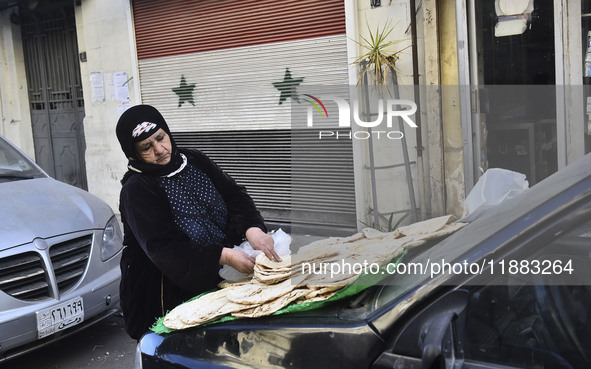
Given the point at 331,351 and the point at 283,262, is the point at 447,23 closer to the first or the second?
the point at 283,262

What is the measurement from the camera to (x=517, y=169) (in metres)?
6.15

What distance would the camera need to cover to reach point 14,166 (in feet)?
17.3

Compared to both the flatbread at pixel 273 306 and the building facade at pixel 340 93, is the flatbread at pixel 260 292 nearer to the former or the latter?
the flatbread at pixel 273 306

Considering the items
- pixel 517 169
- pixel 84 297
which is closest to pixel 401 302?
pixel 84 297

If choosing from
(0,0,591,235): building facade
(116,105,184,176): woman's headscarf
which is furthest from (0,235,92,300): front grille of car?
(0,0,591,235): building facade

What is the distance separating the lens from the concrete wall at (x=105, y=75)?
9.22 metres

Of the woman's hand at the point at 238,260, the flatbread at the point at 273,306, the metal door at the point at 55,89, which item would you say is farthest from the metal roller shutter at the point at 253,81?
the flatbread at the point at 273,306

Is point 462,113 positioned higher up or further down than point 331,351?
higher up

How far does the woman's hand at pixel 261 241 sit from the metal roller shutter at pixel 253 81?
3158 mm

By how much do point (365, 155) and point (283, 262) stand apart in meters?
4.54

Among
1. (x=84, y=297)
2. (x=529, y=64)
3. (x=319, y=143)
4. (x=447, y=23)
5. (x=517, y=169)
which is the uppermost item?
(x=447, y=23)

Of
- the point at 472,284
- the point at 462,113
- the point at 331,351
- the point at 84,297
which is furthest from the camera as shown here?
the point at 462,113

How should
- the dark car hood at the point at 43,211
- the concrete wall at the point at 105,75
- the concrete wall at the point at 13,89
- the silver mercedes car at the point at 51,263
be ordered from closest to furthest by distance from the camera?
the silver mercedes car at the point at 51,263 < the dark car hood at the point at 43,211 < the concrete wall at the point at 105,75 < the concrete wall at the point at 13,89

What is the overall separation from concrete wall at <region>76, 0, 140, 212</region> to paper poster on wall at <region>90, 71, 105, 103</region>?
0.06 feet
